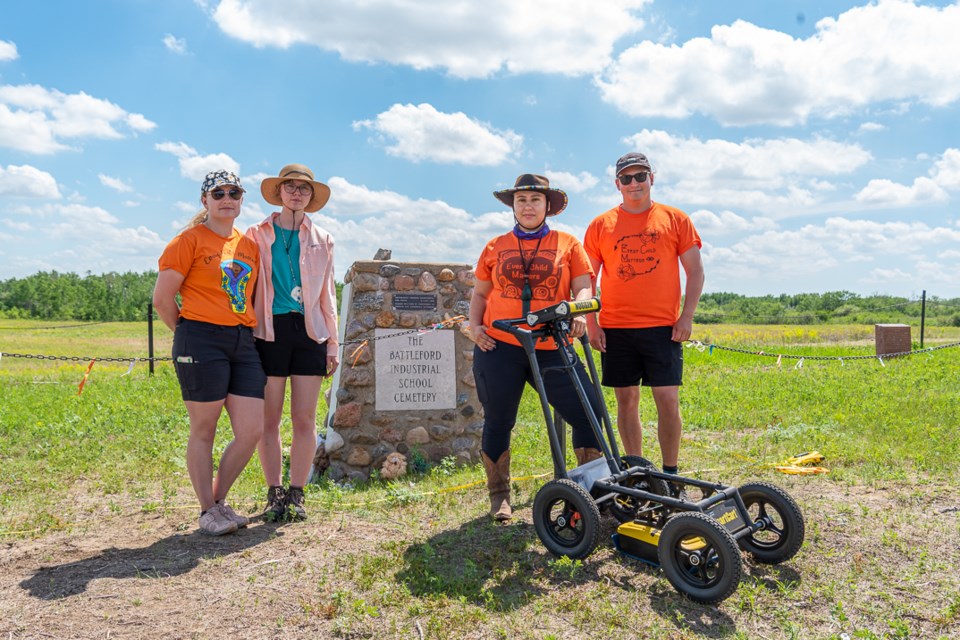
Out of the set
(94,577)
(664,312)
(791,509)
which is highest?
(664,312)

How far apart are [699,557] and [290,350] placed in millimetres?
2599

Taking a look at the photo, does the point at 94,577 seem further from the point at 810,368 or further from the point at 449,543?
the point at 810,368

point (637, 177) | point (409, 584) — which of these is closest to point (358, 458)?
point (409, 584)

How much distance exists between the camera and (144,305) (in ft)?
129

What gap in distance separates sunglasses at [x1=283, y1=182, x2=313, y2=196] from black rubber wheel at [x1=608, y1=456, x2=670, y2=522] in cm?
255

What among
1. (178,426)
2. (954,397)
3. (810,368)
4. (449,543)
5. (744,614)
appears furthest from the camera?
(810,368)

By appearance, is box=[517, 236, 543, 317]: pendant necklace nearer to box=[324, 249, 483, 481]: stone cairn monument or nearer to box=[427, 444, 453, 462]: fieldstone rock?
box=[324, 249, 483, 481]: stone cairn monument

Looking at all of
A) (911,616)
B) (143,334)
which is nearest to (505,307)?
(911,616)

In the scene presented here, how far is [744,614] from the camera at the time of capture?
3.21 metres

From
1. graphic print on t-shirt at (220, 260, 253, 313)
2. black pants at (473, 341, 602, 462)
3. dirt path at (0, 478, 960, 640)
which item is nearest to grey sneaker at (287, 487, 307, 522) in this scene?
dirt path at (0, 478, 960, 640)

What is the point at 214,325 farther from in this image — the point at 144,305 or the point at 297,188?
the point at 144,305

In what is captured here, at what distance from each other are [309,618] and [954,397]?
9.15 metres

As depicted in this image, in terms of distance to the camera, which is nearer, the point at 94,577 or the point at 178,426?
the point at 94,577

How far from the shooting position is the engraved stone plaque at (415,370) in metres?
6.56
